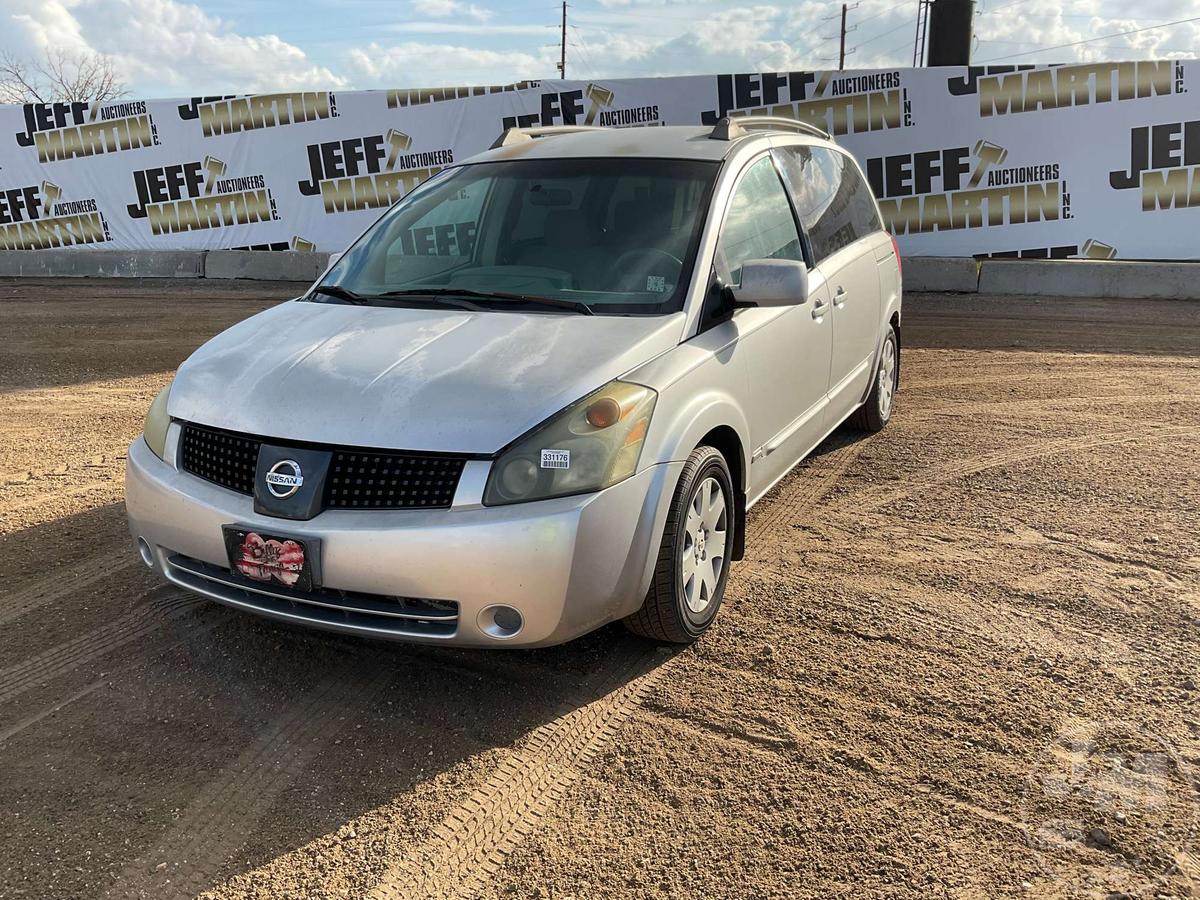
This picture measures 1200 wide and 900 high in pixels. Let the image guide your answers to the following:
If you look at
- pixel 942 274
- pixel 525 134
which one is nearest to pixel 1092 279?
pixel 942 274

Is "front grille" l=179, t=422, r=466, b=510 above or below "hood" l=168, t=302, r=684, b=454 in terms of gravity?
below

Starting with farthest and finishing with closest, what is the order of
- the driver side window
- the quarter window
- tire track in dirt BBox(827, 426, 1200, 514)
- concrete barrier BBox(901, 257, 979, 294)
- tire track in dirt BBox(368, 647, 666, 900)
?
concrete barrier BBox(901, 257, 979, 294), tire track in dirt BBox(827, 426, 1200, 514), the quarter window, the driver side window, tire track in dirt BBox(368, 647, 666, 900)

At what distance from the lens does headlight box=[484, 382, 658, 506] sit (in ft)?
9.34

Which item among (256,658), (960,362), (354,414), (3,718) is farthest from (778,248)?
(960,362)

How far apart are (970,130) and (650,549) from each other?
Answer: 11921 millimetres

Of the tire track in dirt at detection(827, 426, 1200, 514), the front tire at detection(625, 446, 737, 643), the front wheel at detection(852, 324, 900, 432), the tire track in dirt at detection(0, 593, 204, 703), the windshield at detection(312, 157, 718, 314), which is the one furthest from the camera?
the front wheel at detection(852, 324, 900, 432)

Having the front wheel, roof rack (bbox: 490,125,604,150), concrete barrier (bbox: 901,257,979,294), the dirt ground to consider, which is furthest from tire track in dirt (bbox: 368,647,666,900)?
concrete barrier (bbox: 901,257,979,294)

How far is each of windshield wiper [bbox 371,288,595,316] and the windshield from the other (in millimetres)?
11

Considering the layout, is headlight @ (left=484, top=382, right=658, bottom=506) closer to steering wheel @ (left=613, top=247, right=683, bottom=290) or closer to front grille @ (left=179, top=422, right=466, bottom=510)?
front grille @ (left=179, top=422, right=466, bottom=510)

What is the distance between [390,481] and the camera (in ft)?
9.53

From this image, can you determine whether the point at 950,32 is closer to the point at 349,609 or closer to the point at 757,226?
the point at 757,226

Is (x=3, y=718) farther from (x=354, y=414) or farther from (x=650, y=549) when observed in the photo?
(x=650, y=549)

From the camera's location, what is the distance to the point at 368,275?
4.21m

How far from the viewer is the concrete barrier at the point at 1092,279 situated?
11844 millimetres
